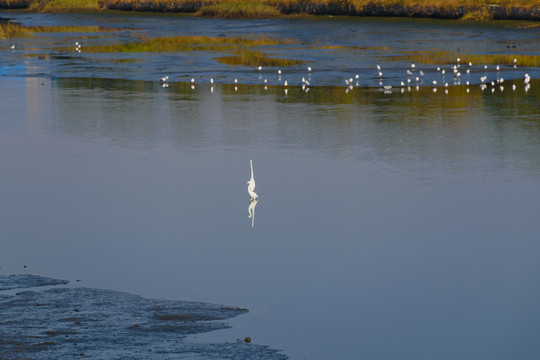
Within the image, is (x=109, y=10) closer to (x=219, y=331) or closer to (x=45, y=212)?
(x=45, y=212)

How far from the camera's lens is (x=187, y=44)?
41.2m

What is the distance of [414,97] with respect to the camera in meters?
22.6

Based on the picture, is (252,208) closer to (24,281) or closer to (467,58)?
(24,281)

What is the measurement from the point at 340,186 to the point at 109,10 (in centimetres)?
5972

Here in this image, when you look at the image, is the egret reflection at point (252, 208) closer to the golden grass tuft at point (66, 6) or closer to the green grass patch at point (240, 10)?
the green grass patch at point (240, 10)

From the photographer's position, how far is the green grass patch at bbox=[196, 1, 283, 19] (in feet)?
187

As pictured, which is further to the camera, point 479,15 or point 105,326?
point 479,15

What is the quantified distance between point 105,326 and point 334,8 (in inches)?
1889

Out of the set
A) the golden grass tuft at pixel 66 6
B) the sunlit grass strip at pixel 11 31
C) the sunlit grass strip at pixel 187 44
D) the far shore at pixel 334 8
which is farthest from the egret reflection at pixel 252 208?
the golden grass tuft at pixel 66 6

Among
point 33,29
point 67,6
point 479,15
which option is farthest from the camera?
point 67,6

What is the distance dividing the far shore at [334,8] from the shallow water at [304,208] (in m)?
23.4

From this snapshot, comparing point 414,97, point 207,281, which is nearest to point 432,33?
point 414,97

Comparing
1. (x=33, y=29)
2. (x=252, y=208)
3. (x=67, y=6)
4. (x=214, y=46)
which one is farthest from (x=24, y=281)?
(x=67, y=6)

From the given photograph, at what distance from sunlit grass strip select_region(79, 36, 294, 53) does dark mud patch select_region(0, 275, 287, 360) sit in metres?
30.6
